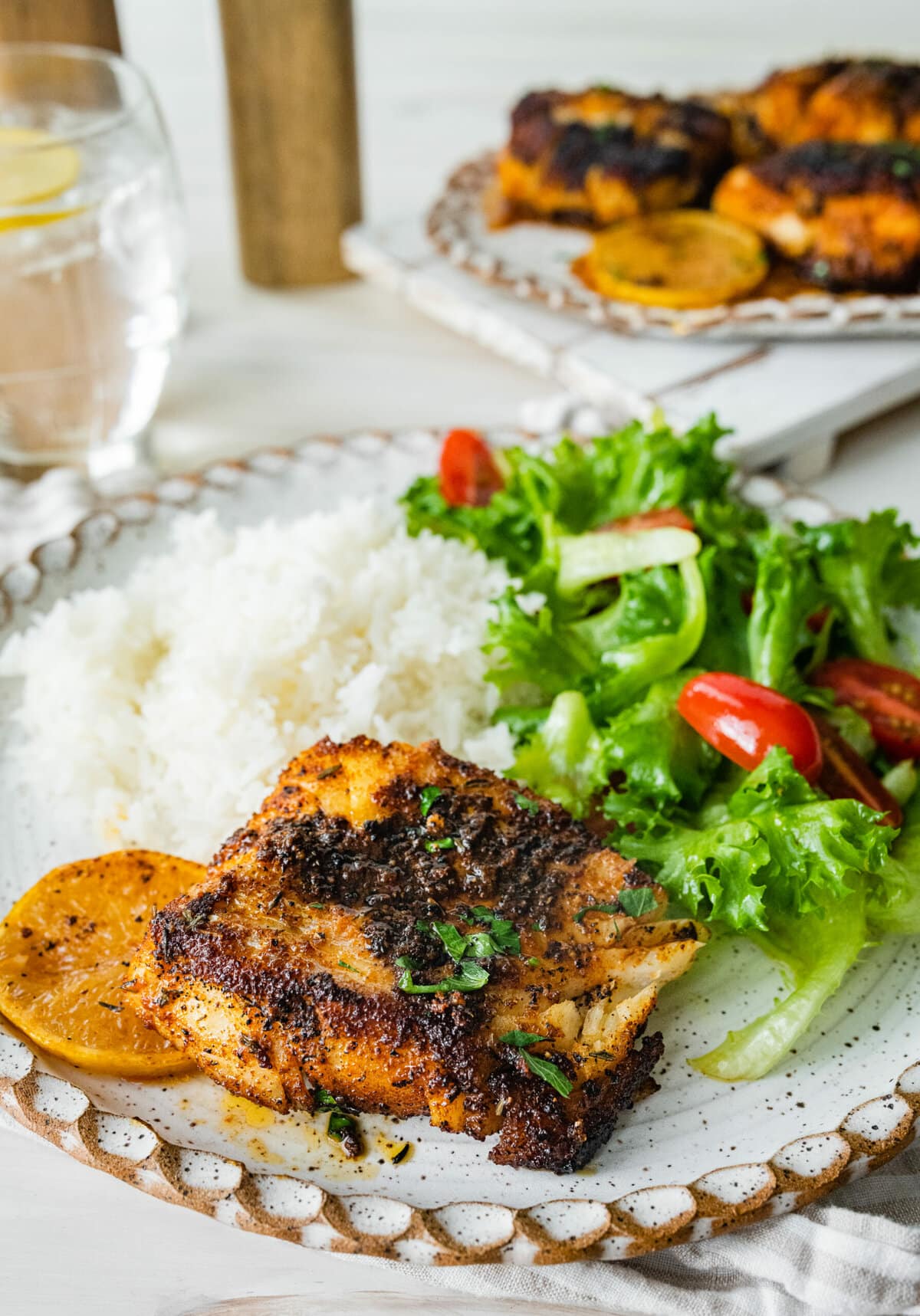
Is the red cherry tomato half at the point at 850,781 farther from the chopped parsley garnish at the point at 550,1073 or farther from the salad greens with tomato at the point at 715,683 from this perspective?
the chopped parsley garnish at the point at 550,1073

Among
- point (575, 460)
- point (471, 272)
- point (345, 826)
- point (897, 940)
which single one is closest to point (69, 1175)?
point (345, 826)

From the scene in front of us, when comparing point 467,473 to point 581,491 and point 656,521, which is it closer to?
point 581,491

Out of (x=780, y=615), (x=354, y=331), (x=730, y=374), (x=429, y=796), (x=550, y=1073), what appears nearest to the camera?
(x=550, y=1073)

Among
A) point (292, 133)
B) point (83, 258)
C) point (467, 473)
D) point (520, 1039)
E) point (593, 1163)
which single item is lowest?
point (593, 1163)

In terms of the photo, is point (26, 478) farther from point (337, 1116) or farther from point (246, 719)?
point (337, 1116)

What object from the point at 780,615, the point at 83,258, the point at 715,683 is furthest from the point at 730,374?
the point at 83,258

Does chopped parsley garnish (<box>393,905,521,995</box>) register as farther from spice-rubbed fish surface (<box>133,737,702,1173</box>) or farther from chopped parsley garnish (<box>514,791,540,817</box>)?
chopped parsley garnish (<box>514,791,540,817</box>)

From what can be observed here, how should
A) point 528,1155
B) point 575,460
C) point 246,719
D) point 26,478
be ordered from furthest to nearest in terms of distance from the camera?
point 26,478 → point 575,460 → point 246,719 → point 528,1155
